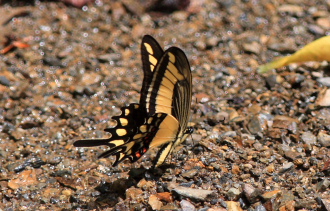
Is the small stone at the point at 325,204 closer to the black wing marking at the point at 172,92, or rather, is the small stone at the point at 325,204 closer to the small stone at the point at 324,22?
the black wing marking at the point at 172,92

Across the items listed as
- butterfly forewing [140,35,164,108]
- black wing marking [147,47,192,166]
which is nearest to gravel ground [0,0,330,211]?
black wing marking [147,47,192,166]

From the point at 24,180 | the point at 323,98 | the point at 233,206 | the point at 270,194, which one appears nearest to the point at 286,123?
the point at 323,98

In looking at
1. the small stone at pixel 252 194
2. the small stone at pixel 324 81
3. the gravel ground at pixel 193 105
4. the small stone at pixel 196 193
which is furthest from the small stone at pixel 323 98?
the small stone at pixel 196 193

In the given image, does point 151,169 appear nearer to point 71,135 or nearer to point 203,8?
point 71,135

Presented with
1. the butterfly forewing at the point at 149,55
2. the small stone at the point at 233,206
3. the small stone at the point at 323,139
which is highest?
the butterfly forewing at the point at 149,55

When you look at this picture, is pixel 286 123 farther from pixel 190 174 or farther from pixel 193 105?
pixel 190 174
